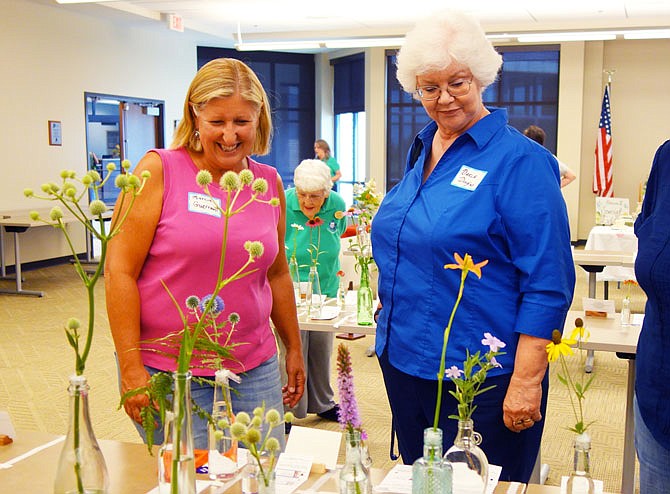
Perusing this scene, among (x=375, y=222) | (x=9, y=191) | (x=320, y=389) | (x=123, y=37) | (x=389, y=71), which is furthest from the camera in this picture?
(x=389, y=71)

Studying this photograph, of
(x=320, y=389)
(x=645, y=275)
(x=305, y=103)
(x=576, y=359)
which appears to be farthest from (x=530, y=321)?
(x=305, y=103)

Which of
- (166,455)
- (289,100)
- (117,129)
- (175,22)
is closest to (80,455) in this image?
(166,455)

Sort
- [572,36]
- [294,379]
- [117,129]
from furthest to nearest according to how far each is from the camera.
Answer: [117,129], [572,36], [294,379]

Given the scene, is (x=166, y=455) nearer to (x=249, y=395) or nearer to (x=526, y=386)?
(x=249, y=395)

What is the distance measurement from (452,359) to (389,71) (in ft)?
38.3

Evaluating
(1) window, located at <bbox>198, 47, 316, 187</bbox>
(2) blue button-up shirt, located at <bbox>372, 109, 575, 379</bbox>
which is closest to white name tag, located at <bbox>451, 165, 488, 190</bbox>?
(2) blue button-up shirt, located at <bbox>372, 109, 575, 379</bbox>

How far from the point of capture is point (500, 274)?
182 cm

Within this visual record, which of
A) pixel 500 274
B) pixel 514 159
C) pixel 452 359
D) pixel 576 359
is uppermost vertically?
pixel 514 159

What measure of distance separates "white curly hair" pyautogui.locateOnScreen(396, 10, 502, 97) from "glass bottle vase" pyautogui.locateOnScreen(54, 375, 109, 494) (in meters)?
1.17

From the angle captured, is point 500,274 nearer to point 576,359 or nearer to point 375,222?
point 375,222

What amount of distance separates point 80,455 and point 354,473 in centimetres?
41

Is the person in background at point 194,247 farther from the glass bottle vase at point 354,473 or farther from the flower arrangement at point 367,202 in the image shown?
the flower arrangement at point 367,202

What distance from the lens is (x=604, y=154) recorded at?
452 inches

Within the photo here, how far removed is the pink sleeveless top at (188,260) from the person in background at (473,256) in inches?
14.5
